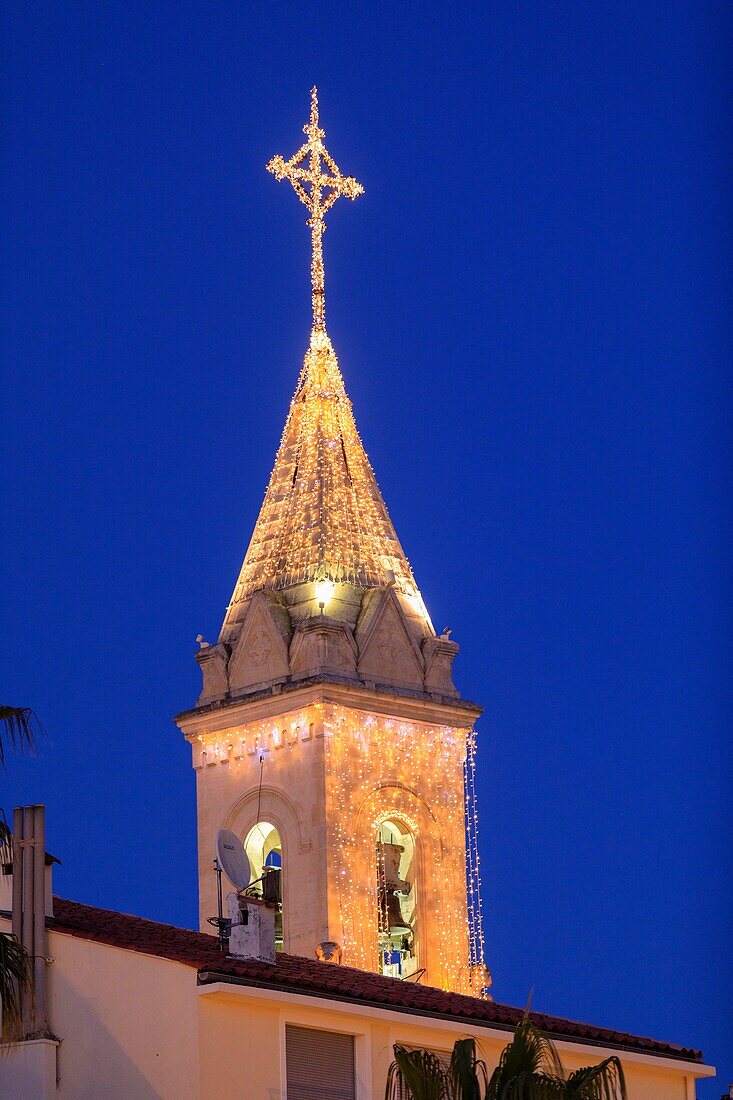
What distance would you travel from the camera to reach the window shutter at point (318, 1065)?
149ft

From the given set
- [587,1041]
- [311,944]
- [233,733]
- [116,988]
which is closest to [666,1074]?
[587,1041]

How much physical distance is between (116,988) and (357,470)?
2944 cm

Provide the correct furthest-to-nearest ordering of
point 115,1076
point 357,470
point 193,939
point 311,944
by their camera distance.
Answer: point 357,470 < point 311,944 < point 193,939 < point 115,1076

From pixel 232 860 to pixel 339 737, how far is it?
2028cm

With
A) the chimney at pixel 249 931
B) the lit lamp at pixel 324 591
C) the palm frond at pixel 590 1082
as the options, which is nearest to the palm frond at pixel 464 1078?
the palm frond at pixel 590 1082

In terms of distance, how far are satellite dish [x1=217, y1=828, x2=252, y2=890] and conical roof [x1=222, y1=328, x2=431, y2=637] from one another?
832 inches

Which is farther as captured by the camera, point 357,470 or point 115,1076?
point 357,470

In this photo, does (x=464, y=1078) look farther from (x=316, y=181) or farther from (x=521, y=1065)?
(x=316, y=181)

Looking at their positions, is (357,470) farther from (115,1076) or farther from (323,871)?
(115,1076)

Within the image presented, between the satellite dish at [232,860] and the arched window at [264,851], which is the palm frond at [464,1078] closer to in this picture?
the satellite dish at [232,860]

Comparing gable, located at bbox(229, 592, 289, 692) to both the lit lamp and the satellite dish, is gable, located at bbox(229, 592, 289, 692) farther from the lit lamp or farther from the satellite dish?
the satellite dish

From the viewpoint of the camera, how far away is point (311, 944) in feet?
223

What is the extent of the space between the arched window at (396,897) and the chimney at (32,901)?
23.3 m

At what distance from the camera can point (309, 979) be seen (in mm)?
45906
